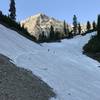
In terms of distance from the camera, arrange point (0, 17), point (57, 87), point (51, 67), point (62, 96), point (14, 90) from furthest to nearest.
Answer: point (0, 17) → point (51, 67) → point (57, 87) → point (62, 96) → point (14, 90)

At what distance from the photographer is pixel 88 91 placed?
26.2 meters

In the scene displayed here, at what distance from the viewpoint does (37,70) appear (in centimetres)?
2788

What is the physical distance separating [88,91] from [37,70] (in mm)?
4448

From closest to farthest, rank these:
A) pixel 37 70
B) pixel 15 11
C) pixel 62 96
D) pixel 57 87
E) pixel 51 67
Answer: pixel 62 96 < pixel 57 87 < pixel 37 70 < pixel 51 67 < pixel 15 11

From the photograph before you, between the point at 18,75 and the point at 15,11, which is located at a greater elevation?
the point at 15,11

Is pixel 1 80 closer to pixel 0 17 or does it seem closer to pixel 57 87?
pixel 57 87

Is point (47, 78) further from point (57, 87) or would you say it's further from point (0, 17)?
point (0, 17)

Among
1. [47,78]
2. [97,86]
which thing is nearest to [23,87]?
[47,78]

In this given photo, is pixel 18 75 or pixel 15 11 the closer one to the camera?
pixel 18 75

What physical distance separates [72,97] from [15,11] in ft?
319

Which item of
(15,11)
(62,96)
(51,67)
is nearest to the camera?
(62,96)

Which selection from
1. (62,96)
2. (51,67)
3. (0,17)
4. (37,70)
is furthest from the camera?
(0,17)

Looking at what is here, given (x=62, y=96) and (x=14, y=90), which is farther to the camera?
(x=62, y=96)

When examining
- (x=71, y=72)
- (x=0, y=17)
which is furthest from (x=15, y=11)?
(x=71, y=72)
